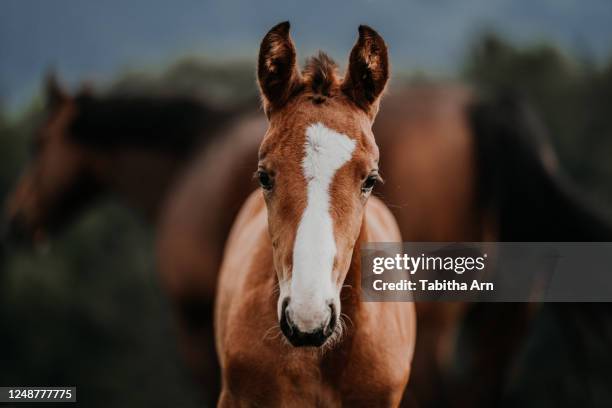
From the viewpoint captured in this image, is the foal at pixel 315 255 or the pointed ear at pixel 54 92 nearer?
the foal at pixel 315 255

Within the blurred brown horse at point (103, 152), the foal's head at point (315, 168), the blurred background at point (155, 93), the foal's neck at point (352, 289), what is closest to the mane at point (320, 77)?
the foal's head at point (315, 168)

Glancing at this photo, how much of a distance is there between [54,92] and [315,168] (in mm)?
3477

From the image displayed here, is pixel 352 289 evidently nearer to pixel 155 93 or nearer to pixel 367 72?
pixel 367 72

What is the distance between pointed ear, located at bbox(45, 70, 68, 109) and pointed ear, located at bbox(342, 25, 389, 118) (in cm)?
322

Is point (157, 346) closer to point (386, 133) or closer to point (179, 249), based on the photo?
point (179, 249)

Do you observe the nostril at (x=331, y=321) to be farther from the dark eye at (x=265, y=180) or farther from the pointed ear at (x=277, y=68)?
the pointed ear at (x=277, y=68)

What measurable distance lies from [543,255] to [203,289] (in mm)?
1876

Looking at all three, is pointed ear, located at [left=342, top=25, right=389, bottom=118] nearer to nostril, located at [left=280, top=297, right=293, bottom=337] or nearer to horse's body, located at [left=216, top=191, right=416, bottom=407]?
horse's body, located at [left=216, top=191, right=416, bottom=407]

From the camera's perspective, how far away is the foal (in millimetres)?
1836

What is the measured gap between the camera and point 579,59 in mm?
6457

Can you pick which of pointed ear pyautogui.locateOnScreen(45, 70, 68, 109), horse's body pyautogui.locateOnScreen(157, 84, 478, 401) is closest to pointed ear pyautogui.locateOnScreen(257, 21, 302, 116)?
horse's body pyautogui.locateOnScreen(157, 84, 478, 401)

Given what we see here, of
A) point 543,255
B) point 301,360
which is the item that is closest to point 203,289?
point 543,255

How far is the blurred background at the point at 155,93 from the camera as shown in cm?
613

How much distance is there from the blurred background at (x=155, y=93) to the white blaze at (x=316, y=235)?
2952mm
